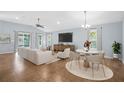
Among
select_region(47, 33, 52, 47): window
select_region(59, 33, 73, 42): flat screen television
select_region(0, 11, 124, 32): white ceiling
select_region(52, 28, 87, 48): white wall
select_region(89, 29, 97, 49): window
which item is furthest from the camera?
select_region(47, 33, 52, 47): window

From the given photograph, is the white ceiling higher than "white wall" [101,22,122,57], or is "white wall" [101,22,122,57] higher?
the white ceiling

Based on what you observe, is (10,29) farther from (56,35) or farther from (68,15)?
(68,15)

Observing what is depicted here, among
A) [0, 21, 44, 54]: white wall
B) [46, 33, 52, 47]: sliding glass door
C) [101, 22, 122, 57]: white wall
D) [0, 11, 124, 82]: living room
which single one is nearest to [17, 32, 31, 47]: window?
[0, 11, 124, 82]: living room

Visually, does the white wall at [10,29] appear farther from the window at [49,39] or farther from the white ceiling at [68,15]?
the window at [49,39]

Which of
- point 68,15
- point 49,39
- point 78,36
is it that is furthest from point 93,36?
point 49,39

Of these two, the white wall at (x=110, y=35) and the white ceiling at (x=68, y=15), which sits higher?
the white ceiling at (x=68, y=15)

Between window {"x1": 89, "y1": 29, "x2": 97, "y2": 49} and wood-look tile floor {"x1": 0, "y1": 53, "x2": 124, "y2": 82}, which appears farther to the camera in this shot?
window {"x1": 89, "y1": 29, "x2": 97, "y2": 49}

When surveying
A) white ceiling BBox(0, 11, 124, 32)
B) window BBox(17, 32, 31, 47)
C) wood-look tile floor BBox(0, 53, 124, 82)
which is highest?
white ceiling BBox(0, 11, 124, 32)

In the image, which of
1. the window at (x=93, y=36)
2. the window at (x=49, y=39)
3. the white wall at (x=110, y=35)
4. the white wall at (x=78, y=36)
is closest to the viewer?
the white wall at (x=110, y=35)

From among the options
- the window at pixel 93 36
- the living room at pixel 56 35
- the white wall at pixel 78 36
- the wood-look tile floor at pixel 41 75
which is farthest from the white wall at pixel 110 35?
the wood-look tile floor at pixel 41 75

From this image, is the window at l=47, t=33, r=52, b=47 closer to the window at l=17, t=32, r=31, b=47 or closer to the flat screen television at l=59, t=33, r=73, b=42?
the flat screen television at l=59, t=33, r=73, b=42
